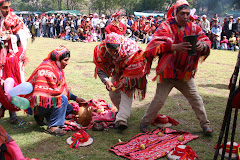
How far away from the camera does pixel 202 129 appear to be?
165 inches

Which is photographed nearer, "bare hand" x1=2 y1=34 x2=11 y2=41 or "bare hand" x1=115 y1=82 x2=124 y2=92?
"bare hand" x1=115 y1=82 x2=124 y2=92

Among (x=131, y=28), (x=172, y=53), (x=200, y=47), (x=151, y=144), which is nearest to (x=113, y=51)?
(x=172, y=53)

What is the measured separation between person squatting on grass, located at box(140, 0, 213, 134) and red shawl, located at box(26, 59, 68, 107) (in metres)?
1.40

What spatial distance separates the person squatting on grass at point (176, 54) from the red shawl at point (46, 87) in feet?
4.61

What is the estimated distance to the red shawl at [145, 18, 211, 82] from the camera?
12.2ft

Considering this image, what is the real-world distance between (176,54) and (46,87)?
1.91 meters

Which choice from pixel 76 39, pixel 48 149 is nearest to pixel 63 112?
pixel 48 149

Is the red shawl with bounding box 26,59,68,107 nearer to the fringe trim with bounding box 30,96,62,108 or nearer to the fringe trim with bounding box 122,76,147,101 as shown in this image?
the fringe trim with bounding box 30,96,62,108

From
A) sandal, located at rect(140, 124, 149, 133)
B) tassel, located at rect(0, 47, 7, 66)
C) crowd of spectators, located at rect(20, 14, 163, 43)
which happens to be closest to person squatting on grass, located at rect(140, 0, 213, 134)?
sandal, located at rect(140, 124, 149, 133)

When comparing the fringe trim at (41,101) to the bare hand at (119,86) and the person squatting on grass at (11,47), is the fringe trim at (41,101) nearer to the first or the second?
the person squatting on grass at (11,47)

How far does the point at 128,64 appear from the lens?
4051 millimetres

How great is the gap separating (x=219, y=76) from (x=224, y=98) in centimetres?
267

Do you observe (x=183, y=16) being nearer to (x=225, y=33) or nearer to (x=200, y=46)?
(x=200, y=46)

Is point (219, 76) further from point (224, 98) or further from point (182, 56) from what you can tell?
point (182, 56)
